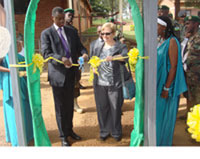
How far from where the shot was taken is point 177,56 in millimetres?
2283

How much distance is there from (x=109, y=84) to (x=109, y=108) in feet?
1.50

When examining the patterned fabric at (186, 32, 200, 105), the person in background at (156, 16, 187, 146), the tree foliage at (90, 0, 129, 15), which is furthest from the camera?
the tree foliage at (90, 0, 129, 15)

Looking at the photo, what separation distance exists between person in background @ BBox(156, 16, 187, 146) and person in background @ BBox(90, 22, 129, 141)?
544 millimetres

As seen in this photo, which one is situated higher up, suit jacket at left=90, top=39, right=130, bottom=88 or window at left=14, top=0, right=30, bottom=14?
window at left=14, top=0, right=30, bottom=14

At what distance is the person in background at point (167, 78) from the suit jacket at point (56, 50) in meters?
1.18

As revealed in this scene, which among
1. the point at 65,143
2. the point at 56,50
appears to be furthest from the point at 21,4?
the point at 65,143

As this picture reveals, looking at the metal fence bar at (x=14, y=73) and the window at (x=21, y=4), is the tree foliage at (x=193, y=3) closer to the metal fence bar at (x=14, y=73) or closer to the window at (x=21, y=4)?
the window at (x=21, y=4)

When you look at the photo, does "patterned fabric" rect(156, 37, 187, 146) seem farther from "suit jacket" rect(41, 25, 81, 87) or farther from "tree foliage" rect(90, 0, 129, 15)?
"tree foliage" rect(90, 0, 129, 15)

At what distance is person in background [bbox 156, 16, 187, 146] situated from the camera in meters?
2.29

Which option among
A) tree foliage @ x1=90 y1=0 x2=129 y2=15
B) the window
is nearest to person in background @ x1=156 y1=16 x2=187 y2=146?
tree foliage @ x1=90 y1=0 x2=129 y2=15

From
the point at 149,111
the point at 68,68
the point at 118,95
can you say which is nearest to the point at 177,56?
the point at 149,111

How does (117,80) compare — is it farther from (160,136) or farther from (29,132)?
(29,132)

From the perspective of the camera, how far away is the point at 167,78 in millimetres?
2357

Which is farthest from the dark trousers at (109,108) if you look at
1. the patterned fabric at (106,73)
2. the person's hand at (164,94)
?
the person's hand at (164,94)
